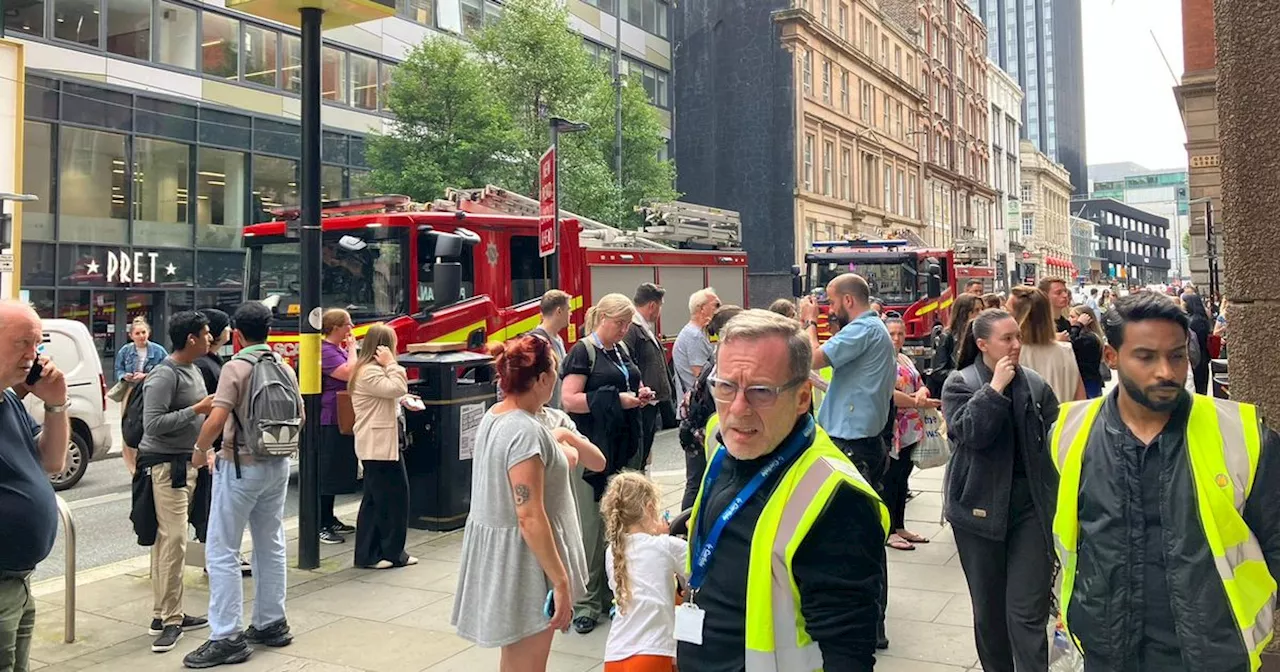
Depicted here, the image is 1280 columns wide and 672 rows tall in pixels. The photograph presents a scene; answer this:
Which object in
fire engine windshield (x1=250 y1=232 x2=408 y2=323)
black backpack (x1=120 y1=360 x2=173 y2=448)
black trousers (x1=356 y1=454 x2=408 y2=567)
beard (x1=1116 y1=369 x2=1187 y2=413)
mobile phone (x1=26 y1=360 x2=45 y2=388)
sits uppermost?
fire engine windshield (x1=250 y1=232 x2=408 y2=323)

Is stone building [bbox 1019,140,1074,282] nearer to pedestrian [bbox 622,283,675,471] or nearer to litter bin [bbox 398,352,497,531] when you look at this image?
litter bin [bbox 398,352,497,531]

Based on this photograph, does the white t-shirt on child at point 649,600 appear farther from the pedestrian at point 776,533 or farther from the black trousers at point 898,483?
the black trousers at point 898,483

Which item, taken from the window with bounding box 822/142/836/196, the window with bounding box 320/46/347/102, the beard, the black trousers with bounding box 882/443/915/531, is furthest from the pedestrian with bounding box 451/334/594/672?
the window with bounding box 822/142/836/196

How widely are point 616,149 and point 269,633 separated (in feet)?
77.2

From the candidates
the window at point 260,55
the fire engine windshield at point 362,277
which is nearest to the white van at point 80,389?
the fire engine windshield at point 362,277

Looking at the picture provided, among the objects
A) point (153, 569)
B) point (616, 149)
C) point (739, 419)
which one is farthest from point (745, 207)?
point (739, 419)

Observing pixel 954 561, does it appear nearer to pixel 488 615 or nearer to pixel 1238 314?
pixel 1238 314

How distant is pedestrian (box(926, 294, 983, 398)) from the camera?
23.7ft

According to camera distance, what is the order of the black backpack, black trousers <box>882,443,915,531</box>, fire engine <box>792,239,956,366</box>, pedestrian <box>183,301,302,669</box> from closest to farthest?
pedestrian <box>183,301,302,669</box>
the black backpack
black trousers <box>882,443,915,531</box>
fire engine <box>792,239,956,366</box>

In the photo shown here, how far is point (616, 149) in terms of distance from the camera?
91.2 feet

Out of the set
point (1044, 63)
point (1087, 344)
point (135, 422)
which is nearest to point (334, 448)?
point (135, 422)

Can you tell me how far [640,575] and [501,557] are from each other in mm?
582

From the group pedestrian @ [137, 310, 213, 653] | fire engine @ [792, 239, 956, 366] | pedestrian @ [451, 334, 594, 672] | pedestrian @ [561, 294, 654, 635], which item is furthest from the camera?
fire engine @ [792, 239, 956, 366]

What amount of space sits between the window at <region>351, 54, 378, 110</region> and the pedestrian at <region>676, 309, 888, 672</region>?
29.3m
